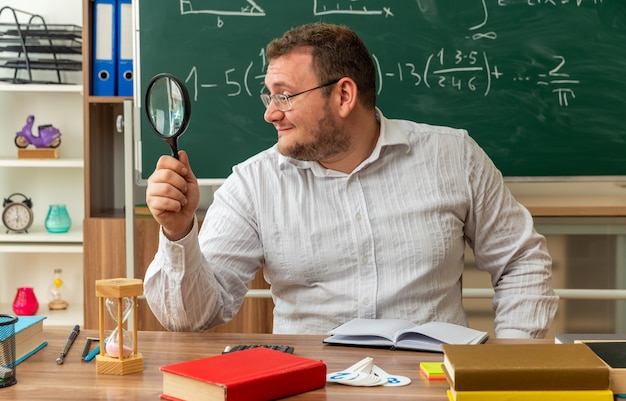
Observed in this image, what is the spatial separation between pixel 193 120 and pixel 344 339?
5.15ft

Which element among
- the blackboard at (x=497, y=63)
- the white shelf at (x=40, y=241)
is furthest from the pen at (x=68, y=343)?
the white shelf at (x=40, y=241)

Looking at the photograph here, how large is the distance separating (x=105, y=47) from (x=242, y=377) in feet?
6.91

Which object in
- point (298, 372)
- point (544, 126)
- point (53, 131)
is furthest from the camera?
point (53, 131)

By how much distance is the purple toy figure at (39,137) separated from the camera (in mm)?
3414

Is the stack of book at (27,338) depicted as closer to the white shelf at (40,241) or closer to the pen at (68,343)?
the pen at (68,343)

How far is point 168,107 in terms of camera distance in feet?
4.78

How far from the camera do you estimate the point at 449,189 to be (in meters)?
1.99

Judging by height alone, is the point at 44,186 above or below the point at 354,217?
above

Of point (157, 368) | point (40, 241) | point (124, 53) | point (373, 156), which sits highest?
point (124, 53)

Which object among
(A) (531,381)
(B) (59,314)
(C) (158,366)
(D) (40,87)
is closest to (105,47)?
(D) (40,87)

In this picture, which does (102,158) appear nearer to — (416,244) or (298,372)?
(416,244)


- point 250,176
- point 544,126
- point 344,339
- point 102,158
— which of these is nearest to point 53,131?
point 102,158

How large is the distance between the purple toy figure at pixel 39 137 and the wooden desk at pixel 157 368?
78.1 inches

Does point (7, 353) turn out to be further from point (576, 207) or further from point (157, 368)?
point (576, 207)
